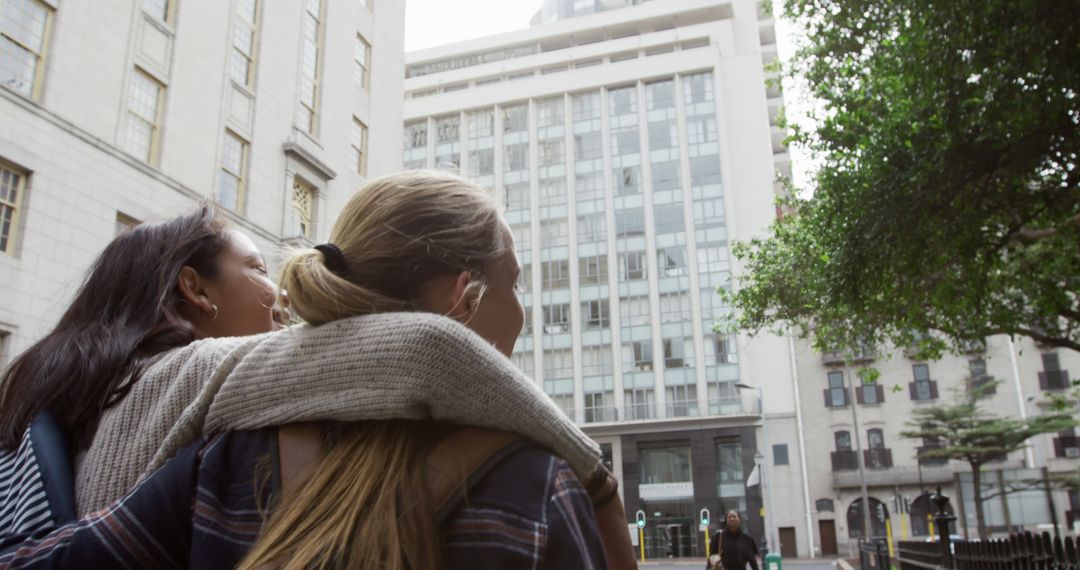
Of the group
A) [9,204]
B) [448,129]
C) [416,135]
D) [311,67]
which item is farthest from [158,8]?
[416,135]

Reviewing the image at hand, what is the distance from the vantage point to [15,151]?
14.4 m

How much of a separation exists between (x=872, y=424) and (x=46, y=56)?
164 ft

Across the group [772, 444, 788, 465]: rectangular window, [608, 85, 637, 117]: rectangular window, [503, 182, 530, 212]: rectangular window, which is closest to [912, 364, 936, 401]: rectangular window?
[772, 444, 788, 465]: rectangular window

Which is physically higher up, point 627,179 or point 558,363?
point 627,179

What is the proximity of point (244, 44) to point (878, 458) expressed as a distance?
4538 centimetres

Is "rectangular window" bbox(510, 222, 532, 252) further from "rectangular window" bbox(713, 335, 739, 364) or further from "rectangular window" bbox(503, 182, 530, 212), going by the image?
"rectangular window" bbox(713, 335, 739, 364)

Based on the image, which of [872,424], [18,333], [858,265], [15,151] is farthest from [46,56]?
[872,424]

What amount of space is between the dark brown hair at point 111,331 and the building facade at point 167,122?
7.84m

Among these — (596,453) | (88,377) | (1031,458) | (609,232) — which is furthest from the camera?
(609,232)

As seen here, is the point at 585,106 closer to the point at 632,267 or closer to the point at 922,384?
the point at 632,267

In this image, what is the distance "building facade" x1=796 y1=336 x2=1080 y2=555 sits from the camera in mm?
49344

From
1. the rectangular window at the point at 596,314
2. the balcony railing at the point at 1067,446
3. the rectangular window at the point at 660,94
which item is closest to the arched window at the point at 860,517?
the balcony railing at the point at 1067,446

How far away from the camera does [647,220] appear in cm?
5778

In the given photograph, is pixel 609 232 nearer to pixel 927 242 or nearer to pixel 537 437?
pixel 927 242
